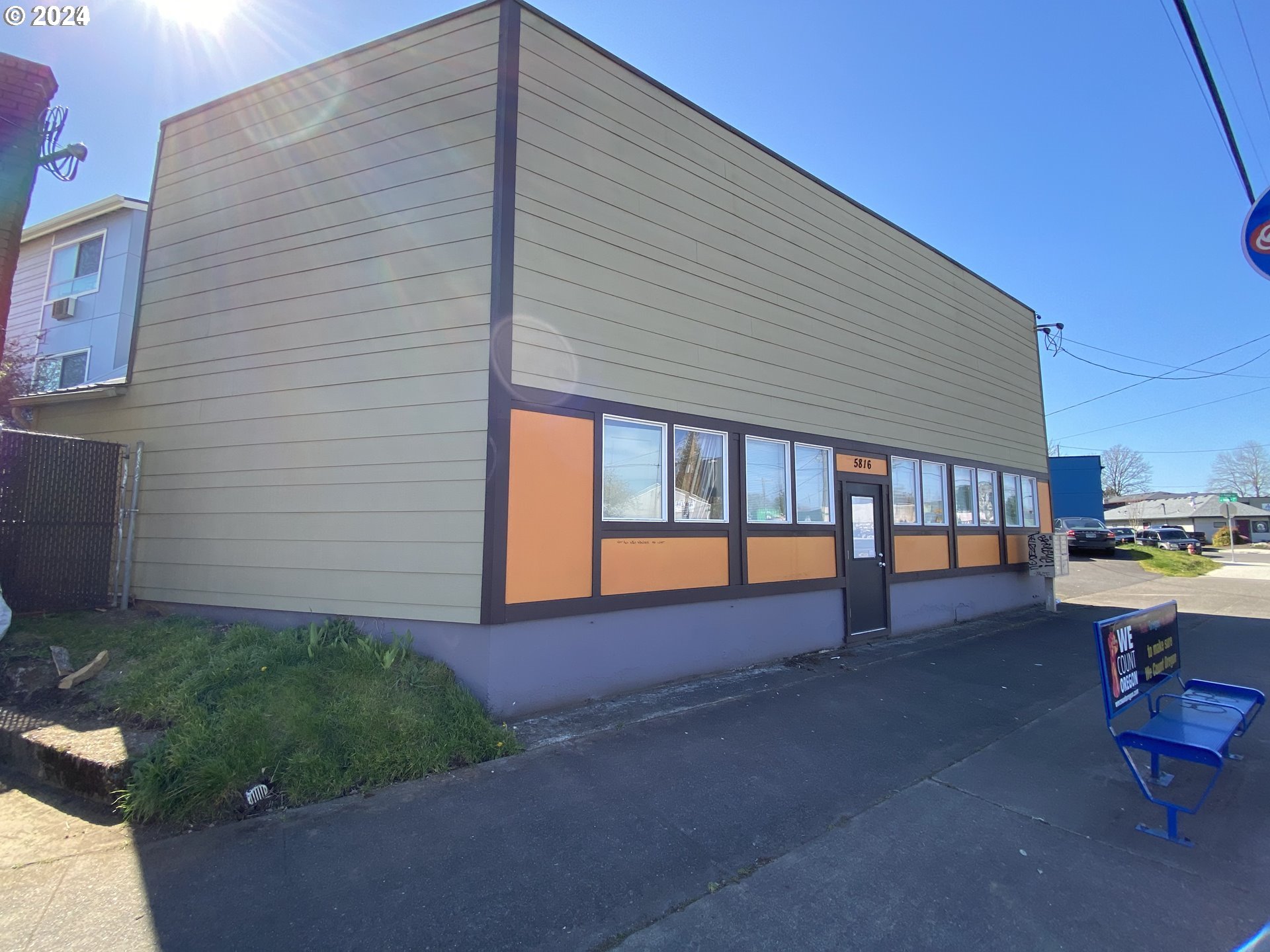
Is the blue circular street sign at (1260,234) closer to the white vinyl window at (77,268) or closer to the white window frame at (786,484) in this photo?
the white window frame at (786,484)

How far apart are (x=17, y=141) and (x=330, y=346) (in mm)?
4698

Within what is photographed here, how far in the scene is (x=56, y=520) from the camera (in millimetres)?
6785

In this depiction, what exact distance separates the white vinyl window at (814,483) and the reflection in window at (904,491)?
1756 mm

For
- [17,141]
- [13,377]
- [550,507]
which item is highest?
[17,141]

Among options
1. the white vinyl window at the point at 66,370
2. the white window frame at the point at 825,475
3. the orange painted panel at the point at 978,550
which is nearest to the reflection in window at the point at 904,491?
the orange painted panel at the point at 978,550

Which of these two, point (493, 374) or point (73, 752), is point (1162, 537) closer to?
point (493, 374)

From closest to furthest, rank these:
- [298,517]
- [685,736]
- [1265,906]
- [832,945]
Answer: [832,945]
[1265,906]
[685,736]
[298,517]

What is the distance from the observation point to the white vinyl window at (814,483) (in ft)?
28.1

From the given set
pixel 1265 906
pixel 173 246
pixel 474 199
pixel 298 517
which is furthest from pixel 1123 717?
pixel 173 246

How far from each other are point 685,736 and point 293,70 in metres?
8.29

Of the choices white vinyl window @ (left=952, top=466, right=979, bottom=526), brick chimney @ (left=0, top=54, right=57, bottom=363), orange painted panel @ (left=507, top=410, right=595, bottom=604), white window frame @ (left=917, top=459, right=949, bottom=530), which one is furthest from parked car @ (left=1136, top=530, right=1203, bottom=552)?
brick chimney @ (left=0, top=54, right=57, bottom=363)

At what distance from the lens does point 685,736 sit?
5.17 metres

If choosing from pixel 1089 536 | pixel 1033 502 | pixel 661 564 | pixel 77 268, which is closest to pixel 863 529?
pixel 661 564

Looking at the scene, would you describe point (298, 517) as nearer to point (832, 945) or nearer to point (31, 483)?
point (31, 483)
